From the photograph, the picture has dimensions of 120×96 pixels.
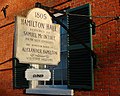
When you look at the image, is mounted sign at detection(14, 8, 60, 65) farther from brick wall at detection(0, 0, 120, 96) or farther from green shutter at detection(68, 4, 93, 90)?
brick wall at detection(0, 0, 120, 96)

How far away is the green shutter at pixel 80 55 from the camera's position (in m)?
6.88

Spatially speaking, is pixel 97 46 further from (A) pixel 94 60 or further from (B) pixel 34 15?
(B) pixel 34 15

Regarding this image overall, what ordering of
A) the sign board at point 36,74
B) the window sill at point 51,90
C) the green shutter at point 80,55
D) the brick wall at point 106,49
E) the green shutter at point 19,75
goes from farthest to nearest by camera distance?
1. the green shutter at point 19,75
2. the window sill at point 51,90
3. the green shutter at point 80,55
4. the brick wall at point 106,49
5. the sign board at point 36,74

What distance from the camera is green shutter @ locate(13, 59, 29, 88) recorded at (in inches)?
359

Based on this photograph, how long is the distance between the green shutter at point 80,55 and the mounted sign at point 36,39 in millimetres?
1329

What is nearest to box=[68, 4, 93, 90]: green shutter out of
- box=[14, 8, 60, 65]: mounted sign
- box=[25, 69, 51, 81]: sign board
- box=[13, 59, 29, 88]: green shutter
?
box=[14, 8, 60, 65]: mounted sign

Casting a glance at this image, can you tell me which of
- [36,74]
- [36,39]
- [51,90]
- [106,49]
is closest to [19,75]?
[51,90]

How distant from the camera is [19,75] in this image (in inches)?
368

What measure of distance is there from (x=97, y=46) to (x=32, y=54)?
2078mm

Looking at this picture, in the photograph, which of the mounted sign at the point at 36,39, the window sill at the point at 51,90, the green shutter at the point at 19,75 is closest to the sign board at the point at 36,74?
the mounted sign at the point at 36,39

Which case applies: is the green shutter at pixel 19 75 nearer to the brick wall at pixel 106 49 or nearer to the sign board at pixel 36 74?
the brick wall at pixel 106 49

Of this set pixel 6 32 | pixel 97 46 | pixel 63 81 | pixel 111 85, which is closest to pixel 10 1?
pixel 6 32

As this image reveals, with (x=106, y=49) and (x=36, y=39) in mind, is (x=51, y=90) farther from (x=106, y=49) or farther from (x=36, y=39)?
(x=36, y=39)

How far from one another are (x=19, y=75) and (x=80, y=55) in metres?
2.90
